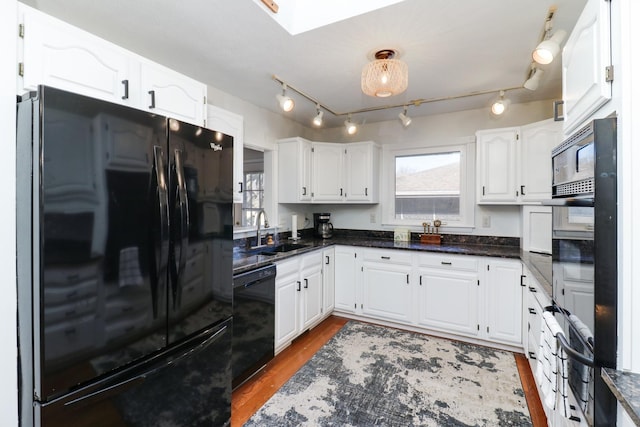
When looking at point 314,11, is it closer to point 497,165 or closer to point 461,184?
point 497,165

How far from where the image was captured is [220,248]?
5.55 feet

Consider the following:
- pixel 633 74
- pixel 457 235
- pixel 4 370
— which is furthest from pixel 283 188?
pixel 633 74

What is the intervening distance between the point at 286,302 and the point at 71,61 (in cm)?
221

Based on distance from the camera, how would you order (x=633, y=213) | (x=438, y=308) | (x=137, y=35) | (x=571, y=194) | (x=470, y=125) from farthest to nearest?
(x=470, y=125)
(x=438, y=308)
(x=137, y=35)
(x=571, y=194)
(x=633, y=213)

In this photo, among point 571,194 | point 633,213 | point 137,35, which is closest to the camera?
point 633,213

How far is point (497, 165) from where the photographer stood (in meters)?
3.09

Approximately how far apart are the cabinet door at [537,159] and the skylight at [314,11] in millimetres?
2088

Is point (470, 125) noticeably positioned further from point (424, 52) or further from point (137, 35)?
point (137, 35)

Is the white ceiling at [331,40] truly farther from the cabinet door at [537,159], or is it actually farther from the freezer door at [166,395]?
the freezer door at [166,395]

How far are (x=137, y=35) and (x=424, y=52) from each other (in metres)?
1.98

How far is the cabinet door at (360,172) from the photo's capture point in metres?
3.79

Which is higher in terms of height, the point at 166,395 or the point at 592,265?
the point at 592,265

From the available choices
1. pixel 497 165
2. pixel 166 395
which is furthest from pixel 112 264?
pixel 497 165

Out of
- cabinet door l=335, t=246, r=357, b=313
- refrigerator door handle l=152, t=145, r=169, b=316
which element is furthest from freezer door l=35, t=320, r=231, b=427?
cabinet door l=335, t=246, r=357, b=313
